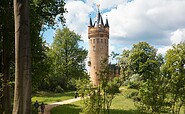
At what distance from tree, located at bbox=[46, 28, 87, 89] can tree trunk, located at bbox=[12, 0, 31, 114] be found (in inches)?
1687

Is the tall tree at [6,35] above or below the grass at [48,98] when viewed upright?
above

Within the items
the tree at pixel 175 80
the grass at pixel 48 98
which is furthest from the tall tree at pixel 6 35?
the grass at pixel 48 98

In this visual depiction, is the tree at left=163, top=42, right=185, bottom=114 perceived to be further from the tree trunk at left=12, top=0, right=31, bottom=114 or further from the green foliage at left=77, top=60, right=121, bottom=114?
the tree trunk at left=12, top=0, right=31, bottom=114

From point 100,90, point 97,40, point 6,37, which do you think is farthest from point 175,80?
point 97,40

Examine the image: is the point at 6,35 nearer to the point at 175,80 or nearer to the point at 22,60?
the point at 175,80

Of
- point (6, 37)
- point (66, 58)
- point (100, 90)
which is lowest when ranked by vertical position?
point (100, 90)

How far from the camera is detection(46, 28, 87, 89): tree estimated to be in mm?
49531

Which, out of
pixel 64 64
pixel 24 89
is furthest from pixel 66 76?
pixel 24 89

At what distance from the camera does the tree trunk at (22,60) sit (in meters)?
5.25

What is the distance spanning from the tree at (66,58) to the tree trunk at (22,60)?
42.9m

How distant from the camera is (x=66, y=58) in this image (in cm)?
5306

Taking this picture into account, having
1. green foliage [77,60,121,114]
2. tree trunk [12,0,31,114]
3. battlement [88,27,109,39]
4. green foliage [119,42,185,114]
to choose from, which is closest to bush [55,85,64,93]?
battlement [88,27,109,39]

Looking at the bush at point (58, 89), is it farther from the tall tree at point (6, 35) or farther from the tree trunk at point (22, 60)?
the tree trunk at point (22, 60)

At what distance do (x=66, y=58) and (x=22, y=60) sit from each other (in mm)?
47950
